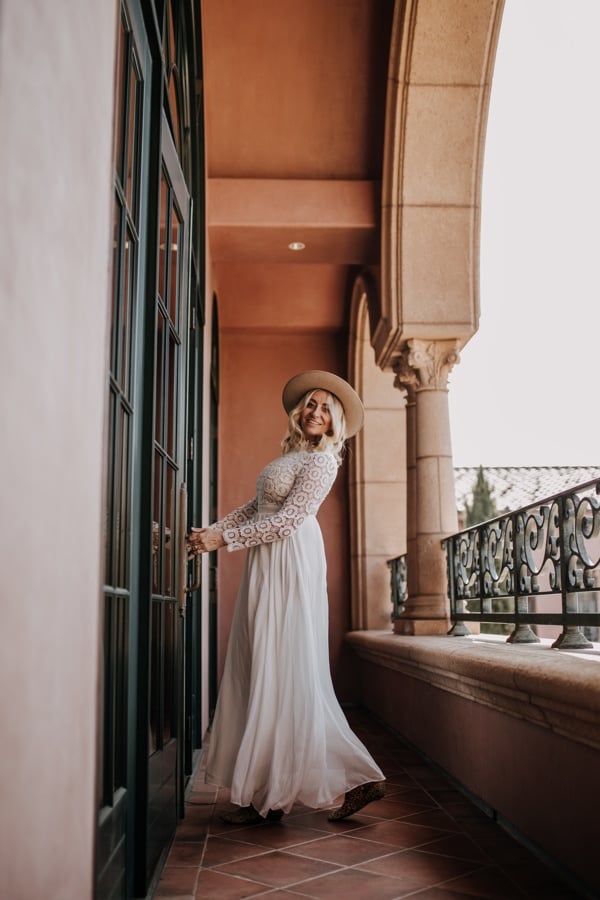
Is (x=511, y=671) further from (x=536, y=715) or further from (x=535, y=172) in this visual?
(x=535, y=172)

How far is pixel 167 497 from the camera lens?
324 cm

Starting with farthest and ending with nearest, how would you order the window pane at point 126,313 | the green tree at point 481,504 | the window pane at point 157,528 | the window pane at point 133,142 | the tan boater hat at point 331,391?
1. the green tree at point 481,504
2. the tan boater hat at point 331,391
3. the window pane at point 157,528
4. the window pane at point 133,142
5. the window pane at point 126,313

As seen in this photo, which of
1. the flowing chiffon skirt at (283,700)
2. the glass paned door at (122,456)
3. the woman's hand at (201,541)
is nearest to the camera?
the glass paned door at (122,456)

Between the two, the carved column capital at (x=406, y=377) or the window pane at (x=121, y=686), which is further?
the carved column capital at (x=406, y=377)

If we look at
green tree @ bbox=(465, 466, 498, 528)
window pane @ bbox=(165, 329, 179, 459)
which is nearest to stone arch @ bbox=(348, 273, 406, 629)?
window pane @ bbox=(165, 329, 179, 459)

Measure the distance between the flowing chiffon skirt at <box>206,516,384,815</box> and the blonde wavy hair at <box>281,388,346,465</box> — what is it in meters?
0.37

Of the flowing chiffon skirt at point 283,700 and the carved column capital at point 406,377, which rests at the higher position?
the carved column capital at point 406,377

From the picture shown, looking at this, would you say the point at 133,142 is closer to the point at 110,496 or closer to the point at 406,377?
the point at 110,496

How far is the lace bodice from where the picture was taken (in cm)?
373

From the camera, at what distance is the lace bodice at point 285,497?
12.2 feet

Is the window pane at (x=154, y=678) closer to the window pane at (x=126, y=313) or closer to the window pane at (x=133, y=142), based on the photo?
the window pane at (x=126, y=313)

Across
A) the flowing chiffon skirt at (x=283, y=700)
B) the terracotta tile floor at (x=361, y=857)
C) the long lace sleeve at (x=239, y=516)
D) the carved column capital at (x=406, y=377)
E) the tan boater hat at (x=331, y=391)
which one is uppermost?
the carved column capital at (x=406, y=377)

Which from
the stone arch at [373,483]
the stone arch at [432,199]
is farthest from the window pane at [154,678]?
the stone arch at [373,483]

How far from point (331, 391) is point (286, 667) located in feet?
4.42
